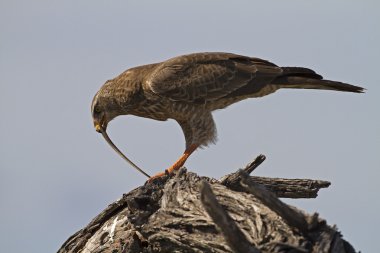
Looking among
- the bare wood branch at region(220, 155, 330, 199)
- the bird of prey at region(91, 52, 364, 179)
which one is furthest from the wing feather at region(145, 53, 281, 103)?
the bare wood branch at region(220, 155, 330, 199)

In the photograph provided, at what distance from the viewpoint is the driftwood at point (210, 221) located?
5121 mm

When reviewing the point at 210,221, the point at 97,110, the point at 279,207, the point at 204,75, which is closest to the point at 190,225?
the point at 210,221

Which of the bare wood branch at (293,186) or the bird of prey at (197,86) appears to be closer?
the bare wood branch at (293,186)

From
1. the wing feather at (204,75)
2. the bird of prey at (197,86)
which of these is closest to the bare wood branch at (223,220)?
the bird of prey at (197,86)

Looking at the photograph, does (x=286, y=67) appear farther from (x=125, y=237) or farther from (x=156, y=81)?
(x=125, y=237)

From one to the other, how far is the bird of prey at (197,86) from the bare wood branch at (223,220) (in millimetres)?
5025

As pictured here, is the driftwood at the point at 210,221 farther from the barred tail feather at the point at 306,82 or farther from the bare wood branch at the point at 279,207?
the barred tail feather at the point at 306,82

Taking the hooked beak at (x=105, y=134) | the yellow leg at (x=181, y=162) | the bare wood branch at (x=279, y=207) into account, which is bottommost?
the bare wood branch at (x=279, y=207)

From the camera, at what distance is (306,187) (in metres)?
7.61

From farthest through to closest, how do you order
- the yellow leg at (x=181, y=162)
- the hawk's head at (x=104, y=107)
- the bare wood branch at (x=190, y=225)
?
the hawk's head at (x=104, y=107) → the yellow leg at (x=181, y=162) → the bare wood branch at (x=190, y=225)

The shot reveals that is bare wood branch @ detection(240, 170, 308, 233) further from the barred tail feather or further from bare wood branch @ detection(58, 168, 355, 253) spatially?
the barred tail feather

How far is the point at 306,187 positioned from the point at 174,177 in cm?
134

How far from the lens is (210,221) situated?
6.08 metres

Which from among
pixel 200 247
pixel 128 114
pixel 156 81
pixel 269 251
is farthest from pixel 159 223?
pixel 128 114
